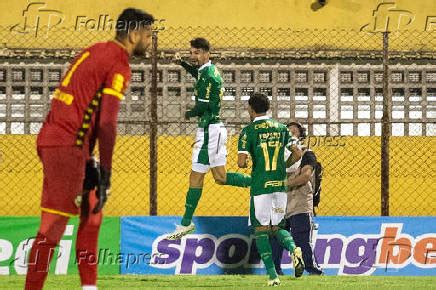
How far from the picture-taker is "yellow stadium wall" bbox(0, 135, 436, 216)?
57.7 ft

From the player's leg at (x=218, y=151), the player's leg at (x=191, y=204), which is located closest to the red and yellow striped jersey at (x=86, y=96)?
the player's leg at (x=218, y=151)

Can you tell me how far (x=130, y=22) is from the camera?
7.94 m

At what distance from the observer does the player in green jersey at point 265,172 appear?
12297 mm

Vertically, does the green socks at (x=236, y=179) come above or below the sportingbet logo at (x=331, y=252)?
above

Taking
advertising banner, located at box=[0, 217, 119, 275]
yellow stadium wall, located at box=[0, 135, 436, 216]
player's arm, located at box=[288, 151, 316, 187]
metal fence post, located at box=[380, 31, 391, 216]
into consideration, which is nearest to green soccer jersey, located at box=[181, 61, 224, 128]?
player's arm, located at box=[288, 151, 316, 187]

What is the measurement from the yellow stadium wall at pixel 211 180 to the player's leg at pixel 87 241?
9711 millimetres

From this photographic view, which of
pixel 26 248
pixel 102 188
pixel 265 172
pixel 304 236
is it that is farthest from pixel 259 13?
pixel 102 188

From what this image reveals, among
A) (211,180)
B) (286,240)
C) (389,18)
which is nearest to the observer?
(286,240)

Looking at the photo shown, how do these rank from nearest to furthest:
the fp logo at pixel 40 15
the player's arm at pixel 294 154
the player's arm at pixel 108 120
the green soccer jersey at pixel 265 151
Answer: the player's arm at pixel 108 120 → the green soccer jersey at pixel 265 151 → the player's arm at pixel 294 154 → the fp logo at pixel 40 15

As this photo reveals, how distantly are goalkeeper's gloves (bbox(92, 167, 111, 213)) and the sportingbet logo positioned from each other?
6.73 meters

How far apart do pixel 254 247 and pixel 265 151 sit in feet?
7.95

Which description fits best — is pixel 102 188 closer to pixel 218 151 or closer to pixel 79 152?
pixel 79 152

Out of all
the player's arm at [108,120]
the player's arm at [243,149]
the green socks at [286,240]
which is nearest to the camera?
the player's arm at [108,120]

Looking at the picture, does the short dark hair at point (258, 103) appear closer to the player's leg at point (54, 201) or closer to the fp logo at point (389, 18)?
the player's leg at point (54, 201)
